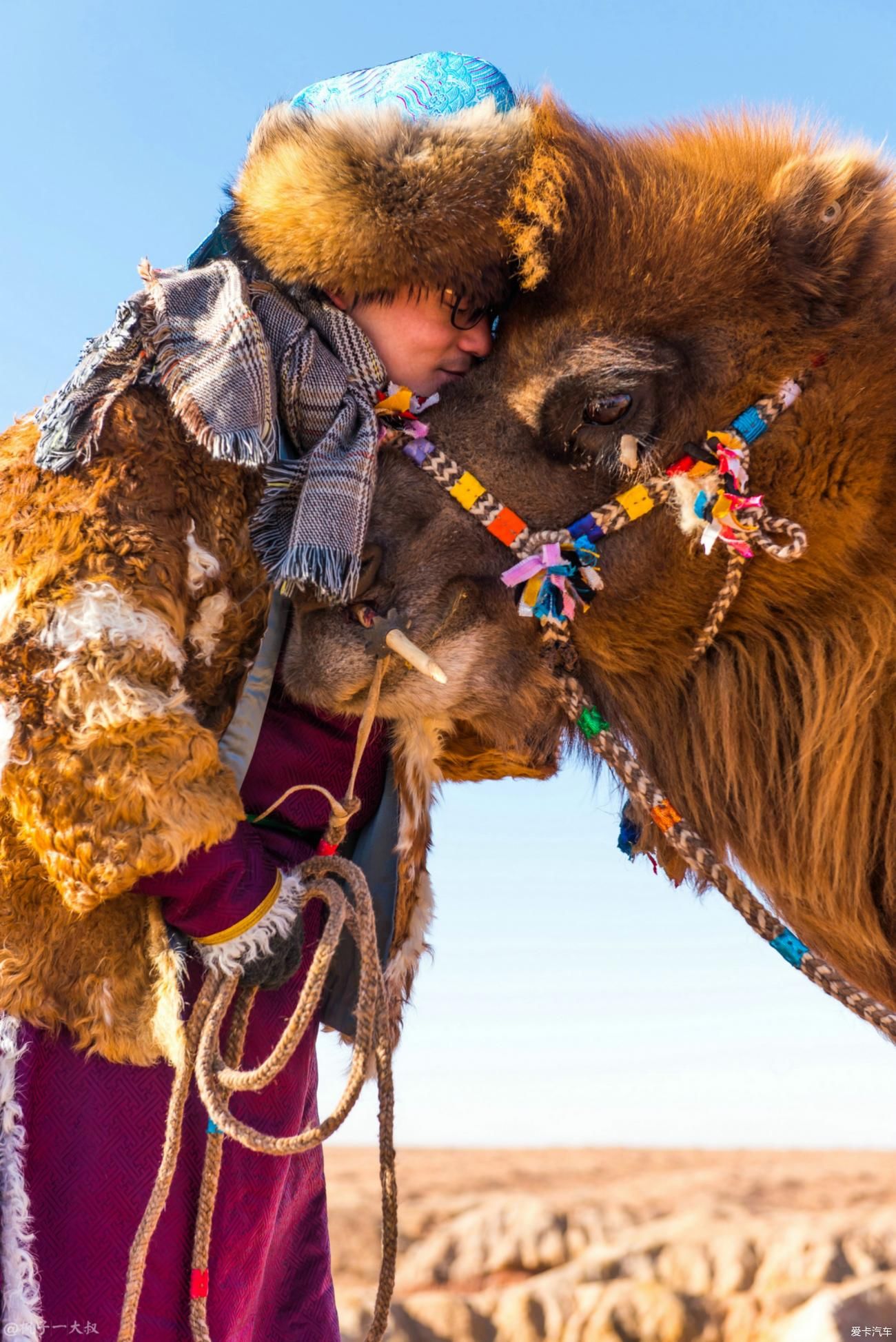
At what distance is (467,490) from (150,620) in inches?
24.7

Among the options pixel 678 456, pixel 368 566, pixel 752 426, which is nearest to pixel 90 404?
pixel 368 566

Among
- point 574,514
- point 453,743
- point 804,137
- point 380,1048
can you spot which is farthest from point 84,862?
point 804,137

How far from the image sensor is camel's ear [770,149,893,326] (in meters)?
2.18

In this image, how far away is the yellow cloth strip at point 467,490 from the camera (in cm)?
222

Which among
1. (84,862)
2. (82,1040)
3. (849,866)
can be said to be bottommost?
(82,1040)

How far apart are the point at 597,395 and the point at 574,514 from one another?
0.67 ft

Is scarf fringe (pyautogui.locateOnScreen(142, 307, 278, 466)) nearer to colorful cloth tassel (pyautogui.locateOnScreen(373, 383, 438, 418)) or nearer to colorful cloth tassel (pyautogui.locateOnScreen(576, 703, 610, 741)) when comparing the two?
colorful cloth tassel (pyautogui.locateOnScreen(373, 383, 438, 418))

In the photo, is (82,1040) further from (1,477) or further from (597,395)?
(597,395)

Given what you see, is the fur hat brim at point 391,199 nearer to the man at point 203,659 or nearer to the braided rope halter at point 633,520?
the man at point 203,659

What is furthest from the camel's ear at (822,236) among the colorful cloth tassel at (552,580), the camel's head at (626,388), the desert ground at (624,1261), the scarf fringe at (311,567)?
the desert ground at (624,1261)

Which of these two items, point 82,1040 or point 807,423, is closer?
point 82,1040

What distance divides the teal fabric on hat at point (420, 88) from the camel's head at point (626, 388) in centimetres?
11

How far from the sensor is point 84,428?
1958 mm

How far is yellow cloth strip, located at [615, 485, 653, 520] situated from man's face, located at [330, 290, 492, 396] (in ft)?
1.22
